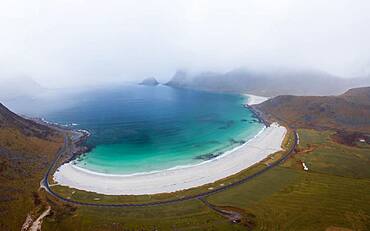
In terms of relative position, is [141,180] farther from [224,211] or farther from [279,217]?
[279,217]

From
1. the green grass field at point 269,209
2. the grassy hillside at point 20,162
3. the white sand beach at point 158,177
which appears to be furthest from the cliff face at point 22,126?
the green grass field at point 269,209

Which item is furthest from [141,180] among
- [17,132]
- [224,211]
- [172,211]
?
[17,132]

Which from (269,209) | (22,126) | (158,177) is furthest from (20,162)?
(269,209)

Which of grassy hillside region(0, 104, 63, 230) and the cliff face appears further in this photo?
the cliff face

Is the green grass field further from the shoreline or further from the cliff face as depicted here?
the cliff face

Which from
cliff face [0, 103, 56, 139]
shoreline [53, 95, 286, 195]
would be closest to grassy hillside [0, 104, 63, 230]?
cliff face [0, 103, 56, 139]
